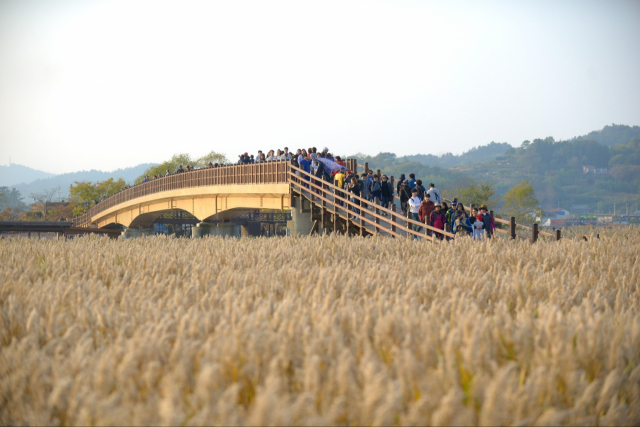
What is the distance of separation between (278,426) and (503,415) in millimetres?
874

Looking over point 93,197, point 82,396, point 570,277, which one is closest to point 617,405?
point 82,396

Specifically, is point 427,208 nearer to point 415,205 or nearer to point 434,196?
point 415,205

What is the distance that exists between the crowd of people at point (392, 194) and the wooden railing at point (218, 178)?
0.63 metres

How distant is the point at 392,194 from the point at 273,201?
10287 mm

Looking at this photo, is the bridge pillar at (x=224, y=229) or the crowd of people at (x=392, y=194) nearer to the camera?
the crowd of people at (x=392, y=194)

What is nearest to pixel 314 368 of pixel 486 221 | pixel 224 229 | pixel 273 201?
pixel 486 221

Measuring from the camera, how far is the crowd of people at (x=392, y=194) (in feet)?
48.9

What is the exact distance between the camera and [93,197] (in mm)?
95938

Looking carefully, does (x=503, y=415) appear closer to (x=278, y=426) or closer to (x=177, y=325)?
(x=278, y=426)

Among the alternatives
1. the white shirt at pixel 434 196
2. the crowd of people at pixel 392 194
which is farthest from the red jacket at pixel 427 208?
the white shirt at pixel 434 196

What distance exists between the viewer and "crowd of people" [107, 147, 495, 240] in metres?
14.9

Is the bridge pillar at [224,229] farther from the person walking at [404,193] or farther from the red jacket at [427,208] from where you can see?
the red jacket at [427,208]

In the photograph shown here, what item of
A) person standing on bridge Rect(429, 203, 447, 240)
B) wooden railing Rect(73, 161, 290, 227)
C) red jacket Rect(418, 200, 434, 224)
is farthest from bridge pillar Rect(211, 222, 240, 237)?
person standing on bridge Rect(429, 203, 447, 240)

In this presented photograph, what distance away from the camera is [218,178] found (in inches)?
1352
